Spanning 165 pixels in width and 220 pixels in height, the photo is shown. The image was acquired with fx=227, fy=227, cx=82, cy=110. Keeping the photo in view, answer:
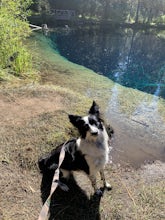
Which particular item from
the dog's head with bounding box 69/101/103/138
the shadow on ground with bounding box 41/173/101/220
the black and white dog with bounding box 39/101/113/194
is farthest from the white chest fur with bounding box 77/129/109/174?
the shadow on ground with bounding box 41/173/101/220

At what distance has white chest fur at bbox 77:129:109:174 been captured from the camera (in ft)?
11.2

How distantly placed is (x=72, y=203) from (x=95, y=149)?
100 cm

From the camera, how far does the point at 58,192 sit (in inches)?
151

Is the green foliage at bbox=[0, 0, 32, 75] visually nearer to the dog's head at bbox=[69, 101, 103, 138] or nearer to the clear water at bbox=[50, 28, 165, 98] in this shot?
the clear water at bbox=[50, 28, 165, 98]

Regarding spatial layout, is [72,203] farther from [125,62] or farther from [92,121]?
[125,62]

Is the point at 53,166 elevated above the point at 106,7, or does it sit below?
below

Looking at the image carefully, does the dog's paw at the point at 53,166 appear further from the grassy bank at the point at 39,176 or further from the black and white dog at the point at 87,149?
the grassy bank at the point at 39,176

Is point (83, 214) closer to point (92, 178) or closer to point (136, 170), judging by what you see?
point (92, 178)

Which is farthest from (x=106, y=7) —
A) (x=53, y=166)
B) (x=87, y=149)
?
(x=87, y=149)

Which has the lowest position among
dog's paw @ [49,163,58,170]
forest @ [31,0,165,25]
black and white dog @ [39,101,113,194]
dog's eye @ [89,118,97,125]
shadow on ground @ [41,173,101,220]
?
shadow on ground @ [41,173,101,220]

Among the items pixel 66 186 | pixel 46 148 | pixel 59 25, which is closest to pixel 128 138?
pixel 46 148

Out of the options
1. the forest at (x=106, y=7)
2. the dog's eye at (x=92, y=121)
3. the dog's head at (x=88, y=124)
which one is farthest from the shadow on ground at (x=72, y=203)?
the forest at (x=106, y=7)

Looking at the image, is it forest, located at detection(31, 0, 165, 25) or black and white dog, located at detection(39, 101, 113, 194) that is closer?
black and white dog, located at detection(39, 101, 113, 194)

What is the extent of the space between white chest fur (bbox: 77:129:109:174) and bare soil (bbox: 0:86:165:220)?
64 cm
